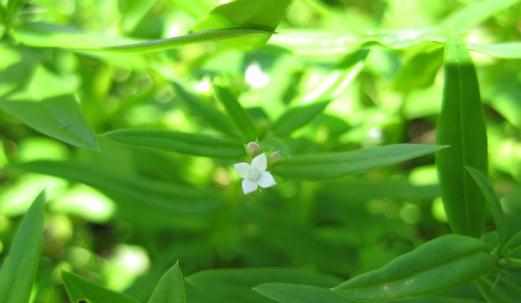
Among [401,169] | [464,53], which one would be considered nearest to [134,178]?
[464,53]

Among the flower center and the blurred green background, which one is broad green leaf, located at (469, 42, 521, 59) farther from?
the flower center

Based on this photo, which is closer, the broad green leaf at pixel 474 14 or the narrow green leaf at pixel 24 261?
the narrow green leaf at pixel 24 261

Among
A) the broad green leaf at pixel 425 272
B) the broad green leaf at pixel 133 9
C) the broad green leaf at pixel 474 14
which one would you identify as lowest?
the broad green leaf at pixel 425 272

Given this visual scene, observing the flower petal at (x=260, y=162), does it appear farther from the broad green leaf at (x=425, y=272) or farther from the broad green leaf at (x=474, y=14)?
the broad green leaf at (x=474, y=14)

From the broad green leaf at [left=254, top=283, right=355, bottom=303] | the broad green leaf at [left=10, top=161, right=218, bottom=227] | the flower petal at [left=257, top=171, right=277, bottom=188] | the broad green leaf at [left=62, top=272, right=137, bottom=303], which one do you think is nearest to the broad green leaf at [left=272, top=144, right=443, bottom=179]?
the flower petal at [left=257, top=171, right=277, bottom=188]

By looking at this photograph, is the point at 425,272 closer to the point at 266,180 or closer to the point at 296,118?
the point at 266,180

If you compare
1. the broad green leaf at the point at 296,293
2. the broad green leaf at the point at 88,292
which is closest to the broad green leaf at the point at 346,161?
the broad green leaf at the point at 296,293

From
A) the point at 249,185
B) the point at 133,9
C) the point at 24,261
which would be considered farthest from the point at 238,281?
the point at 133,9
